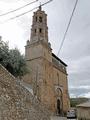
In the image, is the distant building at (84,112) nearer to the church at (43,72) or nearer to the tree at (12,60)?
the church at (43,72)

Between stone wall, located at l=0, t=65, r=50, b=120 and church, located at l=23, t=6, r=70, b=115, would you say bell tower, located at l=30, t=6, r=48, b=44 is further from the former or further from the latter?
stone wall, located at l=0, t=65, r=50, b=120

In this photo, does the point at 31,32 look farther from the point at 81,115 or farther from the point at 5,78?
the point at 5,78

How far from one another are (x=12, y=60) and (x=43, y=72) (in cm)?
1137

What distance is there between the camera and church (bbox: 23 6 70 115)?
112 ft

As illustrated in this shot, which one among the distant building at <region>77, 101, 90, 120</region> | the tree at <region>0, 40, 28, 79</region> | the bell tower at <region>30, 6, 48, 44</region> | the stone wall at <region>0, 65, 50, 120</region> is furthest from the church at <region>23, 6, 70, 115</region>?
the stone wall at <region>0, 65, 50, 120</region>

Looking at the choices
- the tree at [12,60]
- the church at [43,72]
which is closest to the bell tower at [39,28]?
the church at [43,72]

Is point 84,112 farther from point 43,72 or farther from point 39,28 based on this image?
Answer: point 39,28

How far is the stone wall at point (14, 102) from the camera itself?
837 centimetres

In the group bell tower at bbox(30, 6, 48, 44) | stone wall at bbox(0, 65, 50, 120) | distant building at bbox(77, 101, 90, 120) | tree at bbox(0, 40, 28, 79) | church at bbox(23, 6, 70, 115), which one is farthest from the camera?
bell tower at bbox(30, 6, 48, 44)

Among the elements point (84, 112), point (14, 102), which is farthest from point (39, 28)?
point (14, 102)

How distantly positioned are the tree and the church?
6555mm

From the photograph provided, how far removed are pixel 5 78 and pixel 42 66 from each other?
84.1 feet

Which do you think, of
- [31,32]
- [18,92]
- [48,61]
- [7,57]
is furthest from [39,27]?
[18,92]

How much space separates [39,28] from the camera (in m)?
39.2
